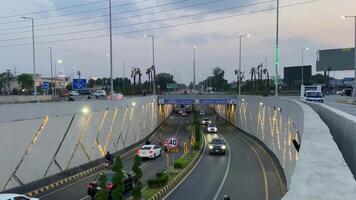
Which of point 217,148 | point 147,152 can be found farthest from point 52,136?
point 217,148

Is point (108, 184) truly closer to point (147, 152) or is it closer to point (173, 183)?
point (173, 183)

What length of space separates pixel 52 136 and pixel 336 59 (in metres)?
83.0

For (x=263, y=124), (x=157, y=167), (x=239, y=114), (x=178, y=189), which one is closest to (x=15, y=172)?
(x=178, y=189)

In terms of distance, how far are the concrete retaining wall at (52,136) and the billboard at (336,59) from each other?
66.8 meters

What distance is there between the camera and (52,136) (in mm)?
30016

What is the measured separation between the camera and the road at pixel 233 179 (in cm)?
2772

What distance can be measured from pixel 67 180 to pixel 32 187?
407 cm

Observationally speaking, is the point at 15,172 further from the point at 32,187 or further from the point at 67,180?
the point at 67,180

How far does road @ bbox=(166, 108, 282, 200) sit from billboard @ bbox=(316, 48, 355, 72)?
192 feet

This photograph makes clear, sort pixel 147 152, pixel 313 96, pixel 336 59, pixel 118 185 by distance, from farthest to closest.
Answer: pixel 336 59, pixel 313 96, pixel 147 152, pixel 118 185

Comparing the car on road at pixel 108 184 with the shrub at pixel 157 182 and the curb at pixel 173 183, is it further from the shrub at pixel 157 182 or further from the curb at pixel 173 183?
the curb at pixel 173 183

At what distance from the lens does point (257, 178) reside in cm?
3344

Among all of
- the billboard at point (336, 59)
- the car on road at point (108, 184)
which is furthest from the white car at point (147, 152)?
the billboard at point (336, 59)

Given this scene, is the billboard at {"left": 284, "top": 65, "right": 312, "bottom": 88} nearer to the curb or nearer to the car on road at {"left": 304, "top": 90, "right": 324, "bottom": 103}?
the car on road at {"left": 304, "top": 90, "right": 324, "bottom": 103}
